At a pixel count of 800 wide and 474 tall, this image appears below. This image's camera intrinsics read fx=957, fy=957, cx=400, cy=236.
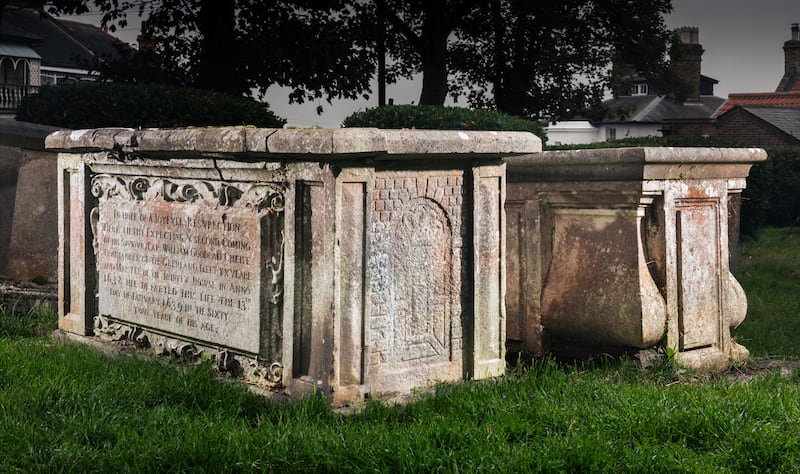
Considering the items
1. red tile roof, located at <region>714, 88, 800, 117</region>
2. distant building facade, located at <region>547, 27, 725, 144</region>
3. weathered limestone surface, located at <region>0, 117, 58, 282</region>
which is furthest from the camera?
distant building facade, located at <region>547, 27, 725, 144</region>

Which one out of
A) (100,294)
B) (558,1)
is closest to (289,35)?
(558,1)

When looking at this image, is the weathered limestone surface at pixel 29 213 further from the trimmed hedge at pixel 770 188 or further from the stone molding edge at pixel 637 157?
the trimmed hedge at pixel 770 188

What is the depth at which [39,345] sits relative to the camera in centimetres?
615

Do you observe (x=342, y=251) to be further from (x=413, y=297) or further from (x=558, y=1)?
(x=558, y=1)

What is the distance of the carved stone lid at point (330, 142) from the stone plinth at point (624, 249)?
2.30ft

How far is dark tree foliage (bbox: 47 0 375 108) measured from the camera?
1567 cm

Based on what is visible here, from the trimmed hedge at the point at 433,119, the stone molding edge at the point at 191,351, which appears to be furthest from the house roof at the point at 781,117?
the stone molding edge at the point at 191,351

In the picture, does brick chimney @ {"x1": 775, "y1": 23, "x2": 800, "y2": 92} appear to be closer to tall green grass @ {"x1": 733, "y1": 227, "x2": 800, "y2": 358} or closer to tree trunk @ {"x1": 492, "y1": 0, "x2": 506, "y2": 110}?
tree trunk @ {"x1": 492, "y1": 0, "x2": 506, "y2": 110}

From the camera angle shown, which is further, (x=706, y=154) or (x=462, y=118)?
(x=462, y=118)

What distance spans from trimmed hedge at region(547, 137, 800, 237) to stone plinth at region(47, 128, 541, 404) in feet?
29.4

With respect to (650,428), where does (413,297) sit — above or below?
above

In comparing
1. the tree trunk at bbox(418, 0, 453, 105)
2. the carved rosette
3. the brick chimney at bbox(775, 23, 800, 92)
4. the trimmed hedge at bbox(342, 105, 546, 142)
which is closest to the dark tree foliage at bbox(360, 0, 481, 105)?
the tree trunk at bbox(418, 0, 453, 105)

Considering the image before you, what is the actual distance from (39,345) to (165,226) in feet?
4.19

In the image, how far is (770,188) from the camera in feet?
56.0
